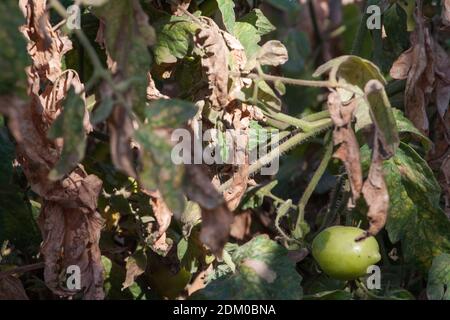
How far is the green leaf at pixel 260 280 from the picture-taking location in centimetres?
110

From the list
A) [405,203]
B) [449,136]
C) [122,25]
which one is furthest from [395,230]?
[122,25]

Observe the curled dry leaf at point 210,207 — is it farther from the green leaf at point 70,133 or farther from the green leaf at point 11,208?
the green leaf at point 11,208

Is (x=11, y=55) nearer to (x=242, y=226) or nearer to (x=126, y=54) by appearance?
(x=126, y=54)

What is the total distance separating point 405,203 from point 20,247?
64 cm

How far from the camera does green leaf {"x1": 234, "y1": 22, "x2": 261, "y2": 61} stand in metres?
1.27

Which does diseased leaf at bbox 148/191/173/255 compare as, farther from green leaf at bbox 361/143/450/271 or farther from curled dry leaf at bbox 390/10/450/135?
curled dry leaf at bbox 390/10/450/135

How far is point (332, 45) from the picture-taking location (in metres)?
2.71

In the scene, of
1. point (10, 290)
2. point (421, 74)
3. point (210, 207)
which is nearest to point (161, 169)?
point (210, 207)

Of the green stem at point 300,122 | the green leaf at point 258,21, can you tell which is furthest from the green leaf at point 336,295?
the green leaf at point 258,21

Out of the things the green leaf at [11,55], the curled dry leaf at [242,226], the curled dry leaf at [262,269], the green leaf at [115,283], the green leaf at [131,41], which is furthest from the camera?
the curled dry leaf at [242,226]

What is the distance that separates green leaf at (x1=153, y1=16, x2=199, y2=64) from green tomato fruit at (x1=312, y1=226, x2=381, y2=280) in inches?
14.3

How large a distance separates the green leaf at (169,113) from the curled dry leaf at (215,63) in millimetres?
234
